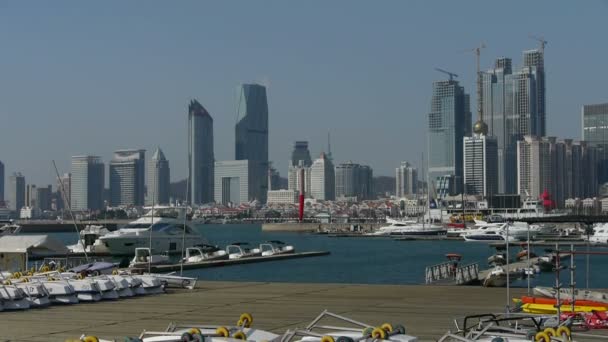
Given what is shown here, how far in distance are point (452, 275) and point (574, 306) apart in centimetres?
2753

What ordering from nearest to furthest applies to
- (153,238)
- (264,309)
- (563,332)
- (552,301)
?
1. (563,332)
2. (552,301)
3. (264,309)
4. (153,238)

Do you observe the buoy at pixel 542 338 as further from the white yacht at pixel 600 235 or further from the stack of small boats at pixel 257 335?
the white yacht at pixel 600 235

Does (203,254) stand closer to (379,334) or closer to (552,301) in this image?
(552,301)

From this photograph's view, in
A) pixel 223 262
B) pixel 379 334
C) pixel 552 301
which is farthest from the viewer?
pixel 223 262

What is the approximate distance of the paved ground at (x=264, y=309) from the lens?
2536 centimetres

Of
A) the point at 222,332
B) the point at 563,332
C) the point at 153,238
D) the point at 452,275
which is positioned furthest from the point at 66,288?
the point at 153,238

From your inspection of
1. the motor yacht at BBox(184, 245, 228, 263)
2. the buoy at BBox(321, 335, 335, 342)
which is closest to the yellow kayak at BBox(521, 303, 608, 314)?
the buoy at BBox(321, 335, 335, 342)

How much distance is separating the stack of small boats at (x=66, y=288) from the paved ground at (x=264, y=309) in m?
0.56

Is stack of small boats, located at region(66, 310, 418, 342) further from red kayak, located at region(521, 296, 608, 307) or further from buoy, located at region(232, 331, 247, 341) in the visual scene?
red kayak, located at region(521, 296, 608, 307)

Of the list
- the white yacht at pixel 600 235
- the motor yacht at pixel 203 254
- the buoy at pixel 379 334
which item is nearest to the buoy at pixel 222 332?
the buoy at pixel 379 334

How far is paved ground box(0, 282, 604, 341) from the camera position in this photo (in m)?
25.4

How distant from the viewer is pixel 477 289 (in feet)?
124

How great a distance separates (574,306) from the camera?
26172mm

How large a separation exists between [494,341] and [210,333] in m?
4.38
